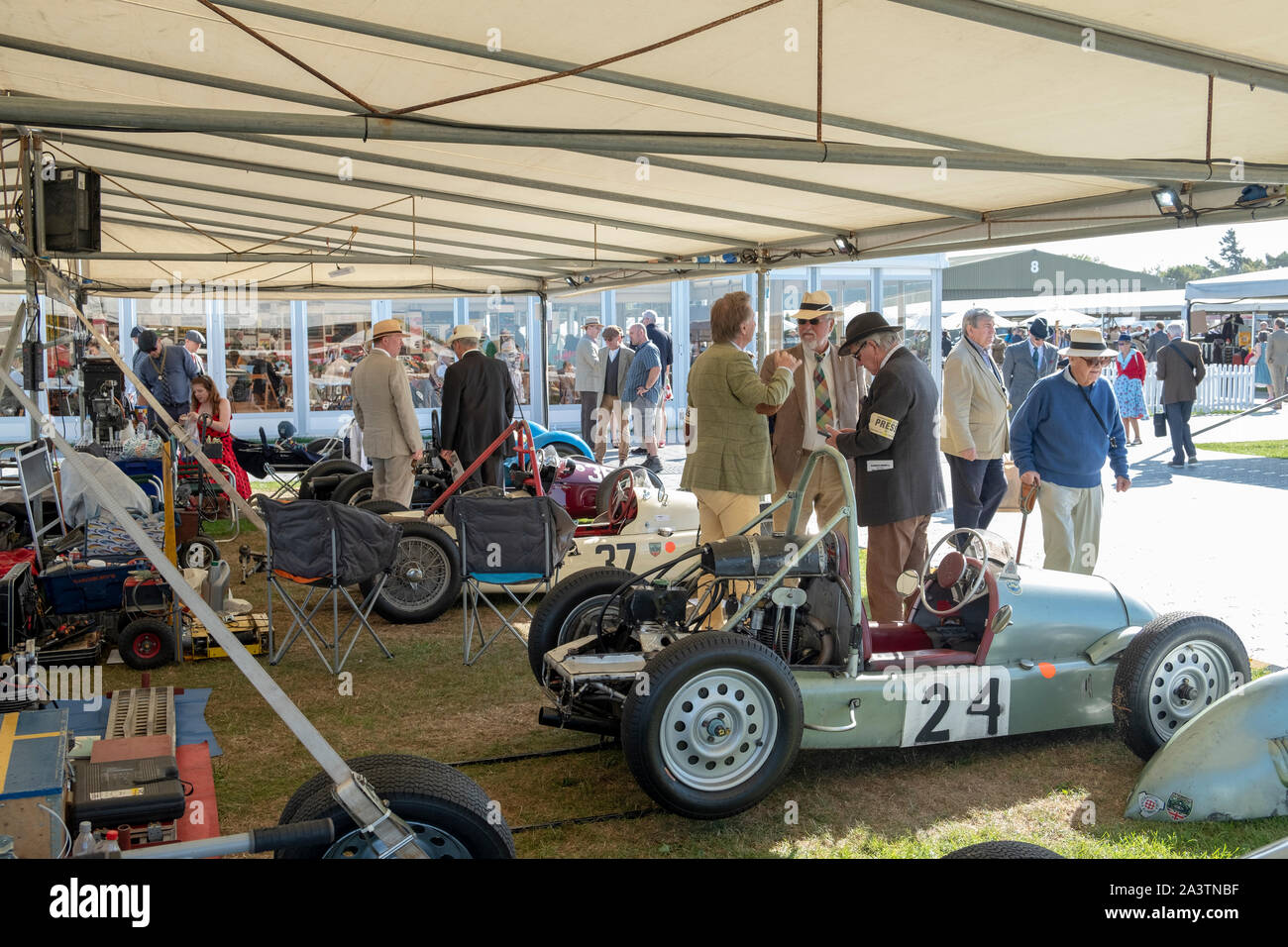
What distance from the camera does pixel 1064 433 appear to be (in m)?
5.90

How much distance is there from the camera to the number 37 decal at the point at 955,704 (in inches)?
164

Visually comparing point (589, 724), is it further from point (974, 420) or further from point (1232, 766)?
point (974, 420)

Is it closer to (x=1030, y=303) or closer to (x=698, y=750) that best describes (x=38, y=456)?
(x=698, y=750)

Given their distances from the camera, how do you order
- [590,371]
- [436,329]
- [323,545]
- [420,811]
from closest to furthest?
1. [420,811]
2. [323,545]
3. [590,371]
4. [436,329]

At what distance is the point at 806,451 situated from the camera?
6828 millimetres

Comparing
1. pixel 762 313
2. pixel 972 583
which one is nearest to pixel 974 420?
pixel 972 583

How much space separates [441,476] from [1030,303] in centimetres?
2740

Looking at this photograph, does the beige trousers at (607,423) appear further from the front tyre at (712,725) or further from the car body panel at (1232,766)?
the car body panel at (1232,766)

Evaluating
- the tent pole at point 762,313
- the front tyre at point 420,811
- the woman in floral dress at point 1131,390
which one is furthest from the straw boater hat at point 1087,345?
the woman in floral dress at point 1131,390

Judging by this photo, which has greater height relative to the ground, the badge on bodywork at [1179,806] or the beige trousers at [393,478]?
the beige trousers at [393,478]

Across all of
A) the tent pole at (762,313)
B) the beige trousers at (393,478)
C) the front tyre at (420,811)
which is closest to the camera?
the front tyre at (420,811)

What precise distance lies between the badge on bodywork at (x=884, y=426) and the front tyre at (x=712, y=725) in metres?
1.88

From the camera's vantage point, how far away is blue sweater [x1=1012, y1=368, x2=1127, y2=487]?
5.89 m

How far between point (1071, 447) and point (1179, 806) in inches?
101
